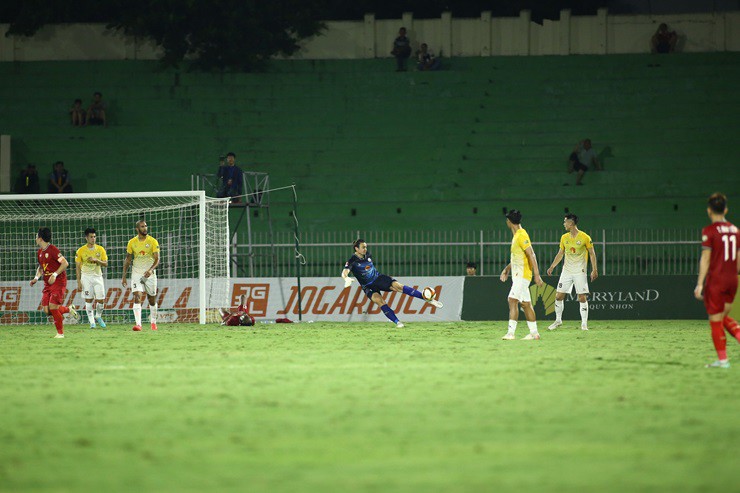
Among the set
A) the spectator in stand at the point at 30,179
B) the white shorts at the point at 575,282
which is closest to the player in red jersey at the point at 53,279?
the white shorts at the point at 575,282

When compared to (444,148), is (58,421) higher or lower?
lower

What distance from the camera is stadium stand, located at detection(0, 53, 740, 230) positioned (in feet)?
105

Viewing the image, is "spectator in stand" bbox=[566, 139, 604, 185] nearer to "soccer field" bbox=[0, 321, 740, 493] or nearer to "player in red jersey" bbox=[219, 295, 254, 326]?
"player in red jersey" bbox=[219, 295, 254, 326]

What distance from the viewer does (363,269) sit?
23.2m

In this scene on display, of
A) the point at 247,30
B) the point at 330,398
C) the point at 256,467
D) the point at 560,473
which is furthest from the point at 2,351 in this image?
the point at 247,30

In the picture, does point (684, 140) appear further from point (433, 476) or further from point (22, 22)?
point (433, 476)

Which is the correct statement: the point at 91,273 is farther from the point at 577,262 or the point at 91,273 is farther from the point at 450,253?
the point at 577,262

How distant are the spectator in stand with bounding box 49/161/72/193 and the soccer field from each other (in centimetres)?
1625

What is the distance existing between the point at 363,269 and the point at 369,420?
47.3 ft

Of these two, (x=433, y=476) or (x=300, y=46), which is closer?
(x=433, y=476)

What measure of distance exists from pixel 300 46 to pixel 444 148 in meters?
6.96

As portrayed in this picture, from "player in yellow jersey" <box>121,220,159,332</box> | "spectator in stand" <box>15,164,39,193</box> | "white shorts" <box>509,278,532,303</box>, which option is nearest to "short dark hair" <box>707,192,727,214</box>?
"white shorts" <box>509,278,532,303</box>

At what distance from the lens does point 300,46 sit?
37.6 m

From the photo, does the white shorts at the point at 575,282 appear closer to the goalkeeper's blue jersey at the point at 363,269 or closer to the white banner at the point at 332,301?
the goalkeeper's blue jersey at the point at 363,269
